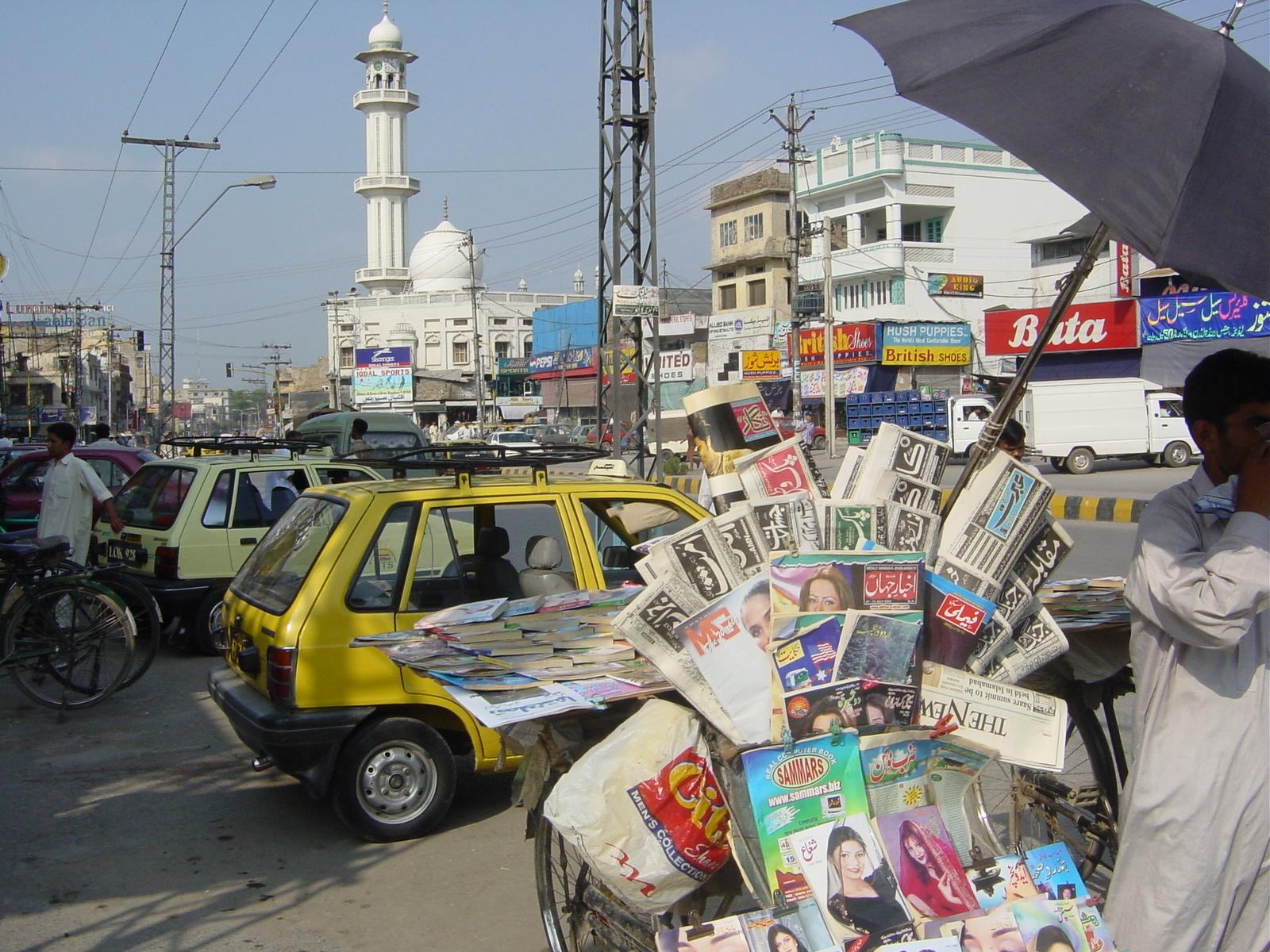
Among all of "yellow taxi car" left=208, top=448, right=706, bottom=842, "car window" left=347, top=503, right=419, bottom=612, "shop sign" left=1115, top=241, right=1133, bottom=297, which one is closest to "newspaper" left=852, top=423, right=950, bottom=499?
"yellow taxi car" left=208, top=448, right=706, bottom=842

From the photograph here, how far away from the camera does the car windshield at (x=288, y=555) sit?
5002mm

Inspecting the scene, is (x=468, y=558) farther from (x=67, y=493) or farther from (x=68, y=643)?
(x=67, y=493)

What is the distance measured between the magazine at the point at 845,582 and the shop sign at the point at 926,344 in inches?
1683

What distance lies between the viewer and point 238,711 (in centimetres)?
496

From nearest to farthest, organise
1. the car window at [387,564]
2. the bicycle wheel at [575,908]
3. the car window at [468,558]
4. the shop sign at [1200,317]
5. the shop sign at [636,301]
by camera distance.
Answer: the bicycle wheel at [575,908] < the car window at [387,564] < the car window at [468,558] < the shop sign at [636,301] < the shop sign at [1200,317]

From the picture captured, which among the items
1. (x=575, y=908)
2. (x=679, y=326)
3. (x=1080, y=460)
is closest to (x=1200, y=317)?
(x=1080, y=460)

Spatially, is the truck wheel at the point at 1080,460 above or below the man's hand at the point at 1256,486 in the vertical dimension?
below

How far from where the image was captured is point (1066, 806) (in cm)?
339

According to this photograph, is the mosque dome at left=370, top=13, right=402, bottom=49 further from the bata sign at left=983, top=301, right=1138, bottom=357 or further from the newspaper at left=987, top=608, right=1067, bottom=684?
the newspaper at left=987, top=608, right=1067, bottom=684

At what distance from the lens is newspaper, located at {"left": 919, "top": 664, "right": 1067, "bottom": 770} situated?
8.33ft

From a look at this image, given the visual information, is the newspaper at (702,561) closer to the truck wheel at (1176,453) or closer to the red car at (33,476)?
the red car at (33,476)

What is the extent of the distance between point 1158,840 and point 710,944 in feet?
3.17

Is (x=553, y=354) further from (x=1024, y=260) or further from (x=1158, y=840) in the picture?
(x=1158, y=840)

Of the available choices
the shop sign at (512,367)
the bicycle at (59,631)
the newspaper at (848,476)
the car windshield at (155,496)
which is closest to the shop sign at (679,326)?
the shop sign at (512,367)
